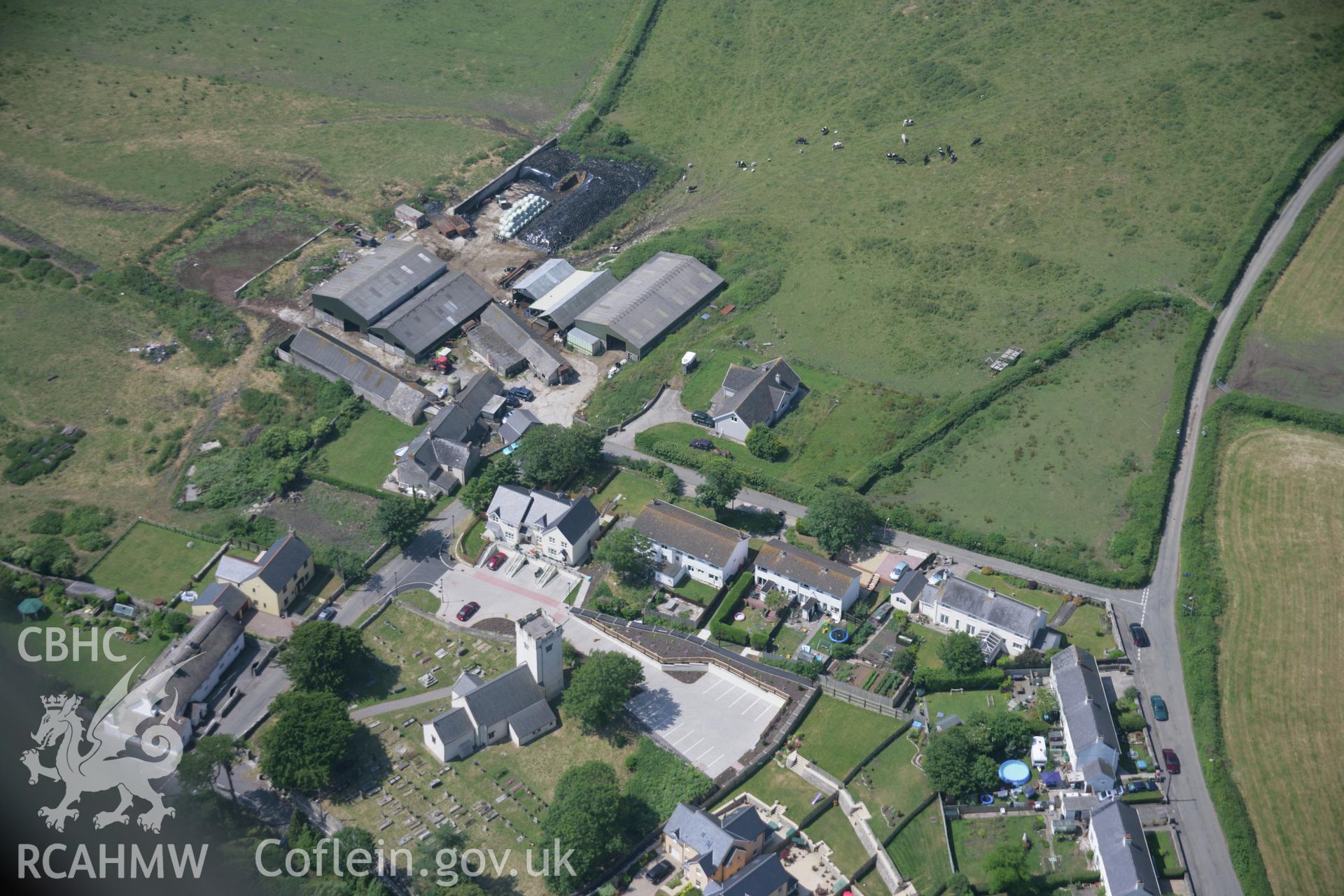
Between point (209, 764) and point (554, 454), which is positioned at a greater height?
point (554, 454)

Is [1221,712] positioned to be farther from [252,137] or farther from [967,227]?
[252,137]

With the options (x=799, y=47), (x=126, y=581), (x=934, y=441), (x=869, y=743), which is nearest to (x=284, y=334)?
(x=126, y=581)

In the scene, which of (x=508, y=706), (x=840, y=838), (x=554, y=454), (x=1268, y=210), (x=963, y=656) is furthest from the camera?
(x=1268, y=210)

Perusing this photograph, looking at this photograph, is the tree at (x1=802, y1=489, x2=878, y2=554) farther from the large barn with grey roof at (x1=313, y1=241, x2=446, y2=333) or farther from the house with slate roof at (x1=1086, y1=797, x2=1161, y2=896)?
the large barn with grey roof at (x1=313, y1=241, x2=446, y2=333)

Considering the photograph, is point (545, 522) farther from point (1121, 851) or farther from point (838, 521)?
point (1121, 851)

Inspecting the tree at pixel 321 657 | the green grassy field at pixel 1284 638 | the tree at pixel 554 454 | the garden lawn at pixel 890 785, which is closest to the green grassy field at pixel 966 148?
the green grassy field at pixel 1284 638

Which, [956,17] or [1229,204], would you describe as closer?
[1229,204]

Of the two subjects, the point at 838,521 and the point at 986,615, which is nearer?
the point at 986,615

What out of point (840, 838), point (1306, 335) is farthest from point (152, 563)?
point (1306, 335)
